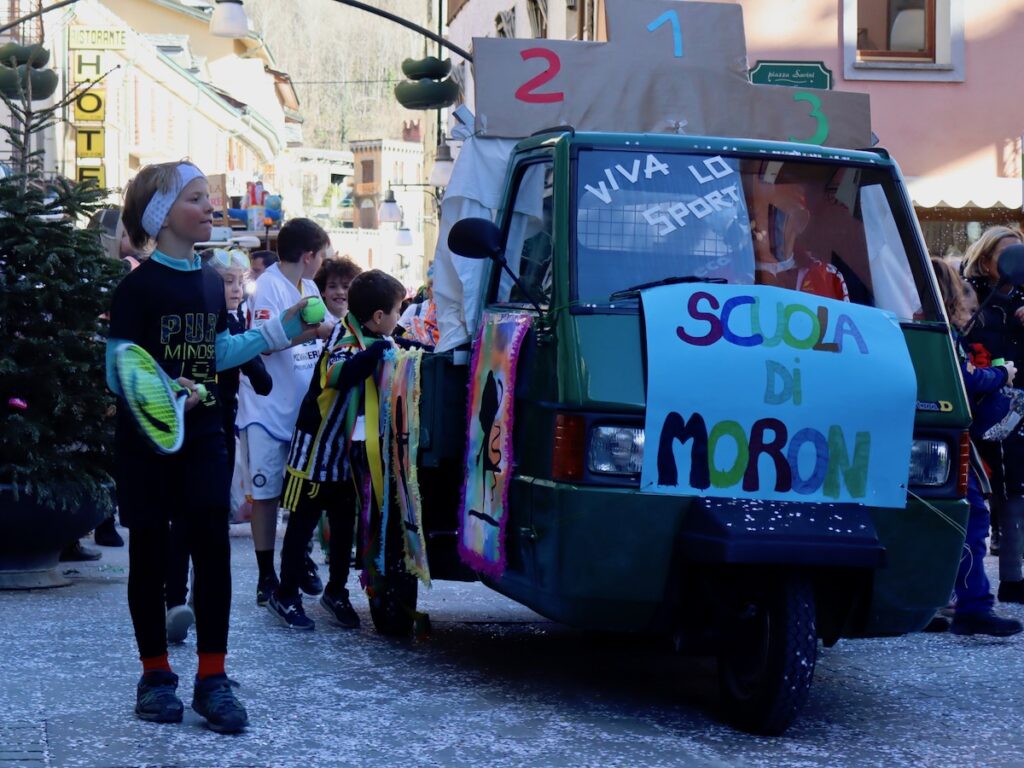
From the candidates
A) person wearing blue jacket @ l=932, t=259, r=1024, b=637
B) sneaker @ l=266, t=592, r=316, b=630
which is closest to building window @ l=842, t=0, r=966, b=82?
person wearing blue jacket @ l=932, t=259, r=1024, b=637

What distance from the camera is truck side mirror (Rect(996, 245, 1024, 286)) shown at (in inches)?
271

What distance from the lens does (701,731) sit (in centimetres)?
596

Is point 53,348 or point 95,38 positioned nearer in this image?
point 53,348

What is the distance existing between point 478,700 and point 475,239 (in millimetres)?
1560

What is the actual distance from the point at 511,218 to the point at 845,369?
1.58 metres

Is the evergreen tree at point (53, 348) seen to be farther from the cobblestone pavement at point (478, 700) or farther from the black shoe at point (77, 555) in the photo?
the black shoe at point (77, 555)

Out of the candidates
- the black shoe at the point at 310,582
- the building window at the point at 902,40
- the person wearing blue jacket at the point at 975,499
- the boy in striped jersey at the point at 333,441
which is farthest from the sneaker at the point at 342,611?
the building window at the point at 902,40

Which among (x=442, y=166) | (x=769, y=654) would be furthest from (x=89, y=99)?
(x=769, y=654)

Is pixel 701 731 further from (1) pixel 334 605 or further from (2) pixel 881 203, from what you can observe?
(1) pixel 334 605

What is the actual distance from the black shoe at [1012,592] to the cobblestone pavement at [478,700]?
3.37 ft

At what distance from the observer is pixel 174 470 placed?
6.01m

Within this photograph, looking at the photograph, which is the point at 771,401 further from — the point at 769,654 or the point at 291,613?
the point at 291,613

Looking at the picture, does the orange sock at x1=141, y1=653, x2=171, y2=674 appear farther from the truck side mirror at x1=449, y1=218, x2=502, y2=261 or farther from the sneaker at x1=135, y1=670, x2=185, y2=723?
the truck side mirror at x1=449, y1=218, x2=502, y2=261

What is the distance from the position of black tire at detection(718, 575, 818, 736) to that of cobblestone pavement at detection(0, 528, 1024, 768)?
A: 0.09 m
